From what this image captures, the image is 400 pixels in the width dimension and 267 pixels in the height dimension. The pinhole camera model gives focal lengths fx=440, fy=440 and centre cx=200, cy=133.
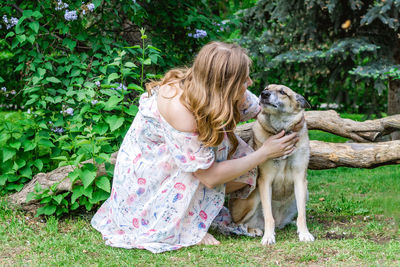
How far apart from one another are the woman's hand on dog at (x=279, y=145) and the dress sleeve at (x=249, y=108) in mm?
299

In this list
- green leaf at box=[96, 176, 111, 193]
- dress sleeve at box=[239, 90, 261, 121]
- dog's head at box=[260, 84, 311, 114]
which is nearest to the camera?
dog's head at box=[260, 84, 311, 114]

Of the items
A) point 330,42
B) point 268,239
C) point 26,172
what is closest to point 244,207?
point 268,239

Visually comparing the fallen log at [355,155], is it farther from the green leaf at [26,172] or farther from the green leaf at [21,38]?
the green leaf at [21,38]

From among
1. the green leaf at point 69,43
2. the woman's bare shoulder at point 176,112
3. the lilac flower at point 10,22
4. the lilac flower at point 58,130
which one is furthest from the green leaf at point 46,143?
the woman's bare shoulder at point 176,112

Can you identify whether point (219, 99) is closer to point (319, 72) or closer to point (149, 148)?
point (149, 148)

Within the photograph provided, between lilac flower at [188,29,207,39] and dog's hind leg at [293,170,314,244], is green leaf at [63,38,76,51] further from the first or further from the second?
dog's hind leg at [293,170,314,244]

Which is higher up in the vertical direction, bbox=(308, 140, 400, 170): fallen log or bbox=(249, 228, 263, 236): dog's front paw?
bbox=(308, 140, 400, 170): fallen log

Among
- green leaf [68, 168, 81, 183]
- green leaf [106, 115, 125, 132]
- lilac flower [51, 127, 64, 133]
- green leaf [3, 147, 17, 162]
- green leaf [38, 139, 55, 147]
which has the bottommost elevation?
green leaf [3, 147, 17, 162]

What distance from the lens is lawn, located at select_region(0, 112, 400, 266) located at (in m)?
2.90

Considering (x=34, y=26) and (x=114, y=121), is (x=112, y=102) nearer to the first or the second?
(x=114, y=121)

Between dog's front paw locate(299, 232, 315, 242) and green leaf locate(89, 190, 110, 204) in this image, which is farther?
green leaf locate(89, 190, 110, 204)

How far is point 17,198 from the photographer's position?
13.0ft

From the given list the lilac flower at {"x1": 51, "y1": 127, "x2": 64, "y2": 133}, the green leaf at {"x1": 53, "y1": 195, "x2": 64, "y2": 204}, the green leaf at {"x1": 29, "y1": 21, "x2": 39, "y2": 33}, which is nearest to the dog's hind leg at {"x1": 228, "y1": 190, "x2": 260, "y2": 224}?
the green leaf at {"x1": 53, "y1": 195, "x2": 64, "y2": 204}

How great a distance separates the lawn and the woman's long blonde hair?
811 mm
